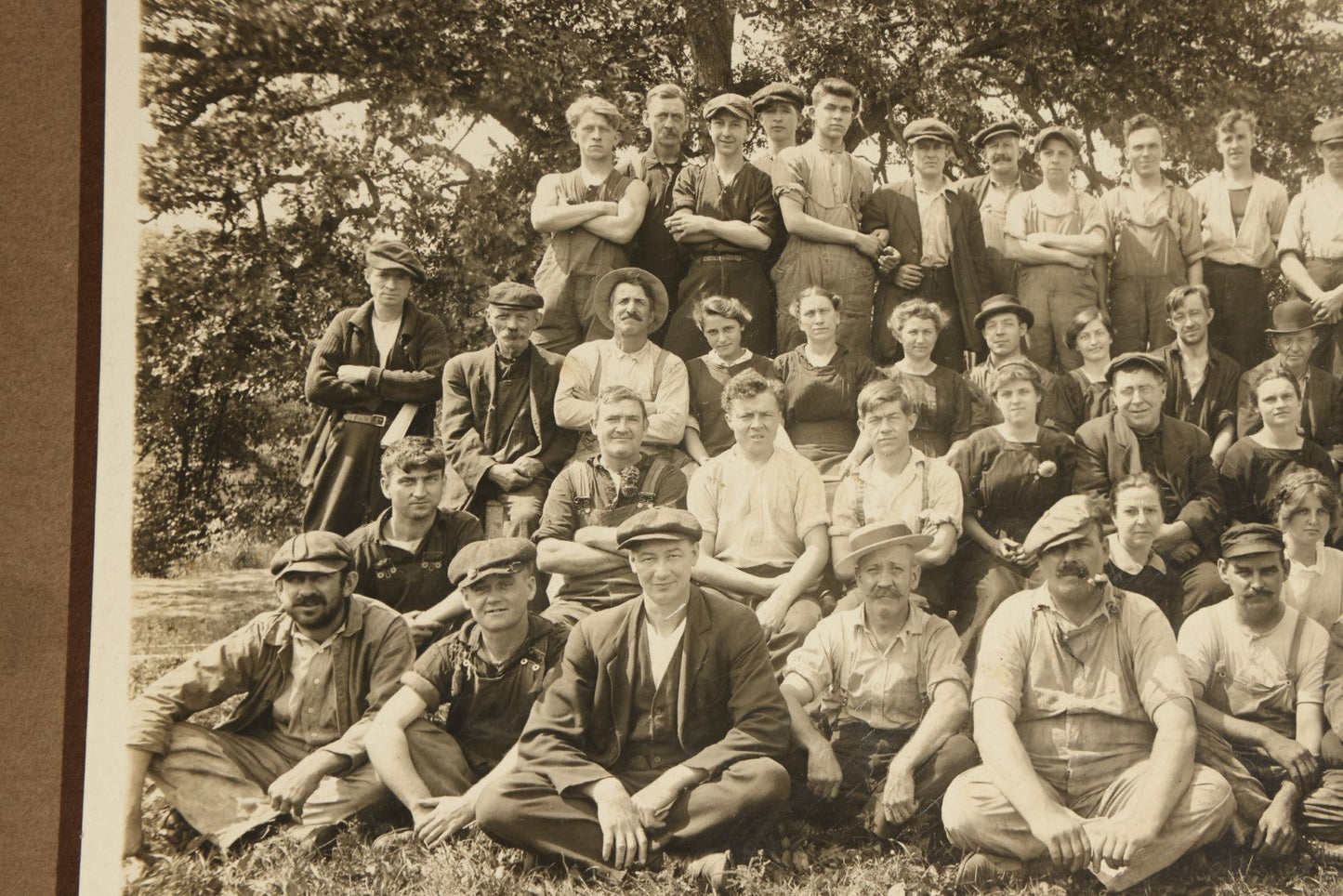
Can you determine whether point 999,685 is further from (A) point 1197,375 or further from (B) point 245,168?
(B) point 245,168

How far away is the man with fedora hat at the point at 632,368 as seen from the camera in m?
4.57

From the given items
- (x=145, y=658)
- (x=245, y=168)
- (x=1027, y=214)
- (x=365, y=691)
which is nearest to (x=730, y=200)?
(x=1027, y=214)

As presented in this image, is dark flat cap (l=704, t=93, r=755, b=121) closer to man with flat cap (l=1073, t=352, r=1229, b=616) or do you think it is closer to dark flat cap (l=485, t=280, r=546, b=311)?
dark flat cap (l=485, t=280, r=546, b=311)

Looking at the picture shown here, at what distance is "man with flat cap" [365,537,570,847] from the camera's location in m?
4.02

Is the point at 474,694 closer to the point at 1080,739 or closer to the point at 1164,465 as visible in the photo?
the point at 1080,739

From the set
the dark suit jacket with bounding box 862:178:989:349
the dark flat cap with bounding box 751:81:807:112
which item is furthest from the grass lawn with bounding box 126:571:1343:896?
the dark flat cap with bounding box 751:81:807:112

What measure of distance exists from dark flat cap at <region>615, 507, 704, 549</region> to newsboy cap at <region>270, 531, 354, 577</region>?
3.04 feet

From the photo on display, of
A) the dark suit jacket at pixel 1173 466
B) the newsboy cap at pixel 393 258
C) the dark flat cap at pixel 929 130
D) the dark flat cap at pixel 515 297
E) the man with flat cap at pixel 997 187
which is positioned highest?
the dark flat cap at pixel 929 130

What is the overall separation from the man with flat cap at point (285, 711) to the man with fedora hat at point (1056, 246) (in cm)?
258

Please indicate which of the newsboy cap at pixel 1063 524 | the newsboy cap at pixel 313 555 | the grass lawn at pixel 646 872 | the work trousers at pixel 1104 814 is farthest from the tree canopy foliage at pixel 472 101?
the work trousers at pixel 1104 814

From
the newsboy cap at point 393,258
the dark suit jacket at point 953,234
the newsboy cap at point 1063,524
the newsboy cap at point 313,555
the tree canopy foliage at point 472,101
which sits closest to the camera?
the newsboy cap at point 1063,524

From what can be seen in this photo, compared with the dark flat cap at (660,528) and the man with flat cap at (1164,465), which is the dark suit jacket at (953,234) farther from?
the dark flat cap at (660,528)

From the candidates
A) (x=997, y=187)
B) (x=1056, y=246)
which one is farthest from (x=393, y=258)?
(x=1056, y=246)

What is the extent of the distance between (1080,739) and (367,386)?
2.69 m
